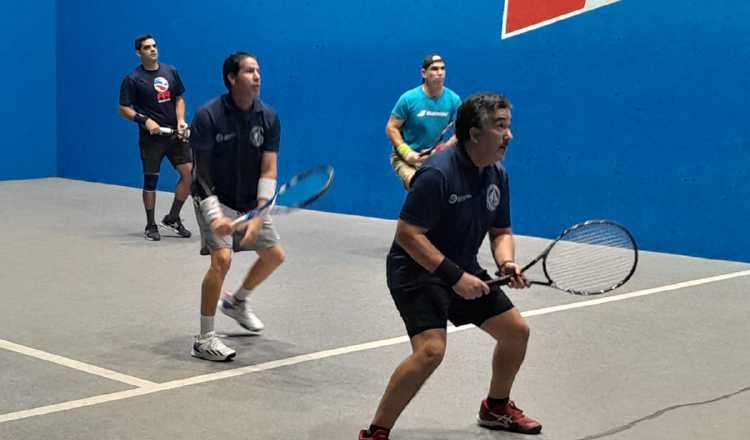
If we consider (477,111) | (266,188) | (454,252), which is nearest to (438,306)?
(454,252)

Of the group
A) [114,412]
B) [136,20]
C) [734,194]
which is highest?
[136,20]

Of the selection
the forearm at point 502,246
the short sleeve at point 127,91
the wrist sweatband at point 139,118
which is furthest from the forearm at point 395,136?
the forearm at point 502,246

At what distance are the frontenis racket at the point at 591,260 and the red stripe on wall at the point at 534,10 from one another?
6.24 metres

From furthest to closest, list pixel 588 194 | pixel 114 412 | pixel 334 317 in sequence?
pixel 588 194, pixel 334 317, pixel 114 412

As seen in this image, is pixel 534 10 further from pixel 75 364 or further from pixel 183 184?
pixel 75 364

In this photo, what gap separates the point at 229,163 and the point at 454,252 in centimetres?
206

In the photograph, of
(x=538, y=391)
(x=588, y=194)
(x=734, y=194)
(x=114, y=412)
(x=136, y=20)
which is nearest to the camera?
(x=114, y=412)

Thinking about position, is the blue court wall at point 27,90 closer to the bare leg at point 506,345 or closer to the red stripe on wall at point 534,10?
the red stripe on wall at point 534,10

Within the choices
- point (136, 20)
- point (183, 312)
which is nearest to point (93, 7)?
point (136, 20)

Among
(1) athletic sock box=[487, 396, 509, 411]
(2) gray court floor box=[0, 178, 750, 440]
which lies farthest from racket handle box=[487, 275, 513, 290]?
(2) gray court floor box=[0, 178, 750, 440]

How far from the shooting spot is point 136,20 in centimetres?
1562

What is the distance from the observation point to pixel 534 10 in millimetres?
11781

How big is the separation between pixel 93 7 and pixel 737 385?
1182 centimetres

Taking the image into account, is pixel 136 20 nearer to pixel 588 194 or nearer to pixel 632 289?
pixel 588 194
